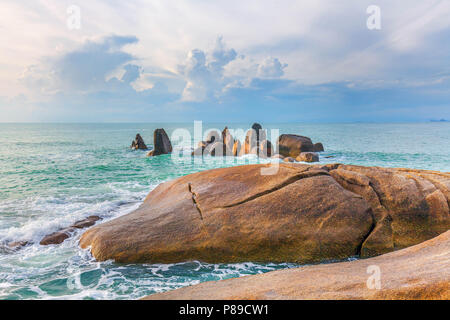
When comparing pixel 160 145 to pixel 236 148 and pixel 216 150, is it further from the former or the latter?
pixel 236 148

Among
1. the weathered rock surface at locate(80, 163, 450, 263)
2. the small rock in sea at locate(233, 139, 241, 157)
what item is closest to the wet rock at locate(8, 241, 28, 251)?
the weathered rock surface at locate(80, 163, 450, 263)

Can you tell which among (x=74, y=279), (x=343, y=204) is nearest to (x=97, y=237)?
(x=74, y=279)

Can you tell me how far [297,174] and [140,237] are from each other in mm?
4913

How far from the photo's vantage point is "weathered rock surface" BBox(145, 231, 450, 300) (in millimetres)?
2936

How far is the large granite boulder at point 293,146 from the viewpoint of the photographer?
2991 cm

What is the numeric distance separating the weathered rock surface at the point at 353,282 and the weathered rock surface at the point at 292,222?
217 cm

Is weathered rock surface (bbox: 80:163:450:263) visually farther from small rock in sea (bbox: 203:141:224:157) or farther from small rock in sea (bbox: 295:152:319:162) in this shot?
small rock in sea (bbox: 203:141:224:157)

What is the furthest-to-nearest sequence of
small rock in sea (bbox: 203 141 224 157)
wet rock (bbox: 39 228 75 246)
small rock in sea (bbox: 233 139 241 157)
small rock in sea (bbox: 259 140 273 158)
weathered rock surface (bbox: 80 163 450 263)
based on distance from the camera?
small rock in sea (bbox: 203 141 224 157)
small rock in sea (bbox: 233 139 241 157)
small rock in sea (bbox: 259 140 273 158)
wet rock (bbox: 39 228 75 246)
weathered rock surface (bbox: 80 163 450 263)

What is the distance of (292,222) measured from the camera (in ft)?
22.6

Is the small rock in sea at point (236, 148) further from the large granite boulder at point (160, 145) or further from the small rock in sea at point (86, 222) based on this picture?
the small rock in sea at point (86, 222)

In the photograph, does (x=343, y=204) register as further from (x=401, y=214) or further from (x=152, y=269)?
(x=152, y=269)

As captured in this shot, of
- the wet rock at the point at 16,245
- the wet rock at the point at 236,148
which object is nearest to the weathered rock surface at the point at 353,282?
the wet rock at the point at 16,245

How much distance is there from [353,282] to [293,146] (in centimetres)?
2768

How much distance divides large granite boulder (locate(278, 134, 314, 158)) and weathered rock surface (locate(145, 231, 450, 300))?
84.5 ft
